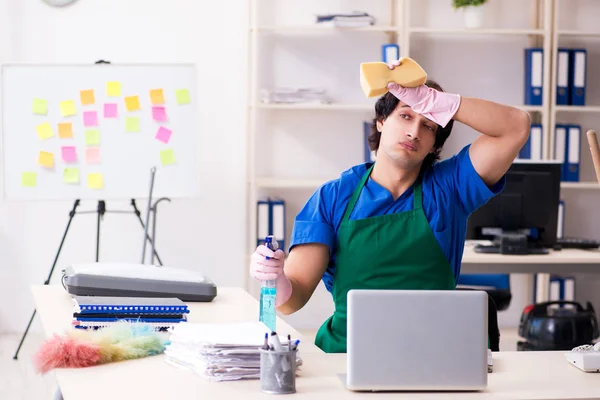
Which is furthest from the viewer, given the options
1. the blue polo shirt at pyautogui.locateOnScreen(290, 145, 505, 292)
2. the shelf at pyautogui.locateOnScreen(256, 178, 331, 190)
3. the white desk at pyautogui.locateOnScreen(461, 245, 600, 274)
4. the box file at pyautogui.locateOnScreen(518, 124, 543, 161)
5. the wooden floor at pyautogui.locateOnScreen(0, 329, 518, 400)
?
the box file at pyautogui.locateOnScreen(518, 124, 543, 161)

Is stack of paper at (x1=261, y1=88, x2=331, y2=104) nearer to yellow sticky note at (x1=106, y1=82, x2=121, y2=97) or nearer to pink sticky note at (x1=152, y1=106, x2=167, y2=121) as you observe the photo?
pink sticky note at (x1=152, y1=106, x2=167, y2=121)

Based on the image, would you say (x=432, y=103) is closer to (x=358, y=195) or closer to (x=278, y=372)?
(x=358, y=195)

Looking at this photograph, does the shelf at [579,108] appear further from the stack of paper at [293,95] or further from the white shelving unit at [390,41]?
the stack of paper at [293,95]

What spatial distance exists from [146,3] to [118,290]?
304 cm

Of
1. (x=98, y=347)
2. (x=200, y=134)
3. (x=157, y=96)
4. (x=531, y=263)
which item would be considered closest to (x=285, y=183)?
(x=200, y=134)

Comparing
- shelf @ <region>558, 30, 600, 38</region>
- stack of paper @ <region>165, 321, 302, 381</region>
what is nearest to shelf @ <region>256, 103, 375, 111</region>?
shelf @ <region>558, 30, 600, 38</region>

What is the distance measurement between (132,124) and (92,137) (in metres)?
0.20

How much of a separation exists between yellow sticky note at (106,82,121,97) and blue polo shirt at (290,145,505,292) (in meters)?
2.38

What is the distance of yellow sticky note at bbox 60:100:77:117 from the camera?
14.5ft

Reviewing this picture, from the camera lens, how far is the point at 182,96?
4512 mm

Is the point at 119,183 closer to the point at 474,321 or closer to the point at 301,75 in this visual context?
the point at 301,75

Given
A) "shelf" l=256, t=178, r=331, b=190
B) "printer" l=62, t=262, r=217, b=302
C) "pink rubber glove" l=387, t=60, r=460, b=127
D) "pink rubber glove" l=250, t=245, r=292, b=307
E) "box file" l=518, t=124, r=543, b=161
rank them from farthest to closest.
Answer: "box file" l=518, t=124, r=543, b=161 → "shelf" l=256, t=178, r=331, b=190 → "printer" l=62, t=262, r=217, b=302 → "pink rubber glove" l=387, t=60, r=460, b=127 → "pink rubber glove" l=250, t=245, r=292, b=307

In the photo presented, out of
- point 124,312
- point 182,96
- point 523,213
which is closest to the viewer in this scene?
point 124,312

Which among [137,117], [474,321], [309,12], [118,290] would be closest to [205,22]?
[309,12]
